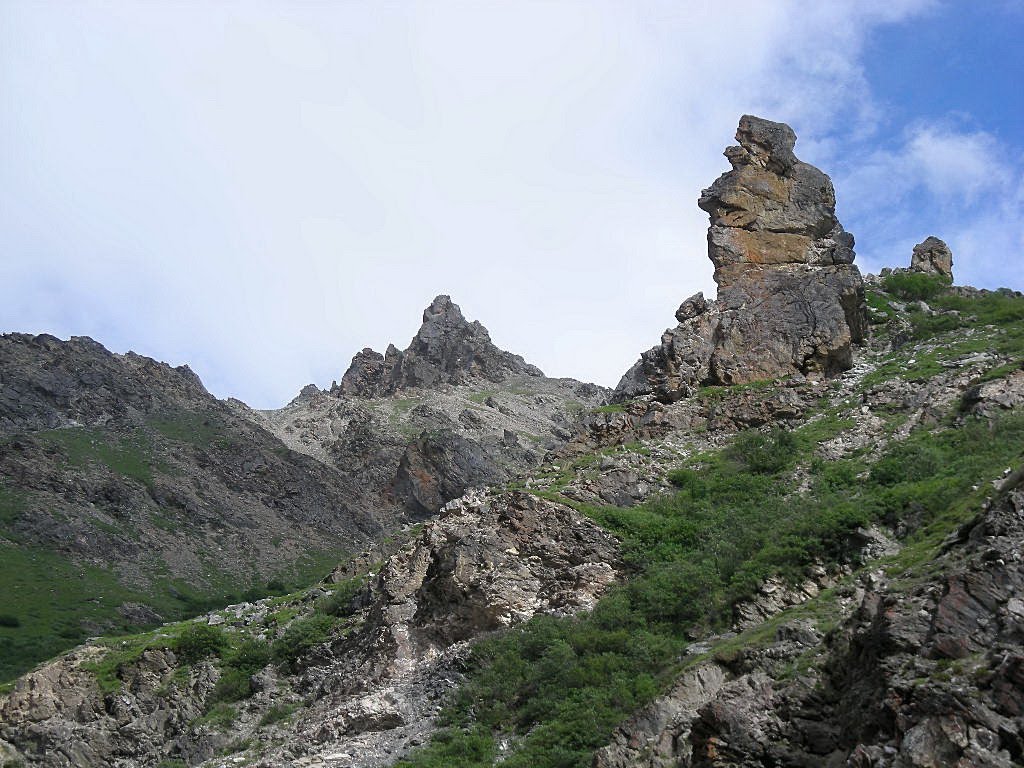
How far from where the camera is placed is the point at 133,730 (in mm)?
32688

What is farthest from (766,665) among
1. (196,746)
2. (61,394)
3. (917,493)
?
(61,394)

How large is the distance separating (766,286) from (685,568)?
66.7 ft

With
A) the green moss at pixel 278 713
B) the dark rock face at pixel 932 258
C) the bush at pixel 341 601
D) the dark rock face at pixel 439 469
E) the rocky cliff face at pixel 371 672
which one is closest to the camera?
the rocky cliff face at pixel 371 672

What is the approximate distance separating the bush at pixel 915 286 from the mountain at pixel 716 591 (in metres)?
0.20

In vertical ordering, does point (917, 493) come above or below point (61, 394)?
below

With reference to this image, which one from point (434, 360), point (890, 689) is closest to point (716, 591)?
point (890, 689)

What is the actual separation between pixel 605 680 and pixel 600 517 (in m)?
8.63

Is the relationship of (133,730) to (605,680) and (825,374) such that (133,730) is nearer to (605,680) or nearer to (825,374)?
(605,680)

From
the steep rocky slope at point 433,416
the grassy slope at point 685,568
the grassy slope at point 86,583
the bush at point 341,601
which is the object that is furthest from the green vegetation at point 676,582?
the steep rocky slope at point 433,416

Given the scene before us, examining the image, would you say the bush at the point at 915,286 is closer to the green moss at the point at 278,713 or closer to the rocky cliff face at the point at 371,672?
the rocky cliff face at the point at 371,672

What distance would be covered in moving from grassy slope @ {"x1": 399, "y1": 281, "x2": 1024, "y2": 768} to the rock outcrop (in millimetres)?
8291

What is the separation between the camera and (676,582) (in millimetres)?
25797

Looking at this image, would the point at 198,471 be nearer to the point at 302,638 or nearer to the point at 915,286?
the point at 302,638

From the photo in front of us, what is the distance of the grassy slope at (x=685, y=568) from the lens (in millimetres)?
21406
